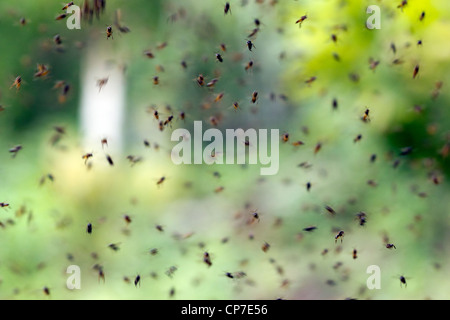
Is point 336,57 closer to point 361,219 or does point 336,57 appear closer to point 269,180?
point 361,219

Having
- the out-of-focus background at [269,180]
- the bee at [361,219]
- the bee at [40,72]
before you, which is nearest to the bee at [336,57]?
the out-of-focus background at [269,180]

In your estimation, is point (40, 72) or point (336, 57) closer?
point (40, 72)

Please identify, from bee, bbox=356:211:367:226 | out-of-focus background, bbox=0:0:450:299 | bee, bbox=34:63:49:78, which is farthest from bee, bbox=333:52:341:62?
bee, bbox=34:63:49:78

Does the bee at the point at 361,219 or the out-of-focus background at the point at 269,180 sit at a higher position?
the out-of-focus background at the point at 269,180

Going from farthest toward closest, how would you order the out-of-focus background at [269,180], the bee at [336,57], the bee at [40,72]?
the out-of-focus background at [269,180]
the bee at [336,57]
the bee at [40,72]

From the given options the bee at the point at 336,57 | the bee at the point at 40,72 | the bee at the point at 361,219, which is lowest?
the bee at the point at 361,219

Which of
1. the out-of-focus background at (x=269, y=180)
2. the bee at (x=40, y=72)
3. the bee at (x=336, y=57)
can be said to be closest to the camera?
the bee at (x=40, y=72)

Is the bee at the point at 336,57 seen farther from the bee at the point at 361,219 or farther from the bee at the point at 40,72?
the bee at the point at 40,72

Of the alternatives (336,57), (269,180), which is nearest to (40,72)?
(336,57)

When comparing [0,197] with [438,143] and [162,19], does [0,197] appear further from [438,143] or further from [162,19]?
[438,143]
